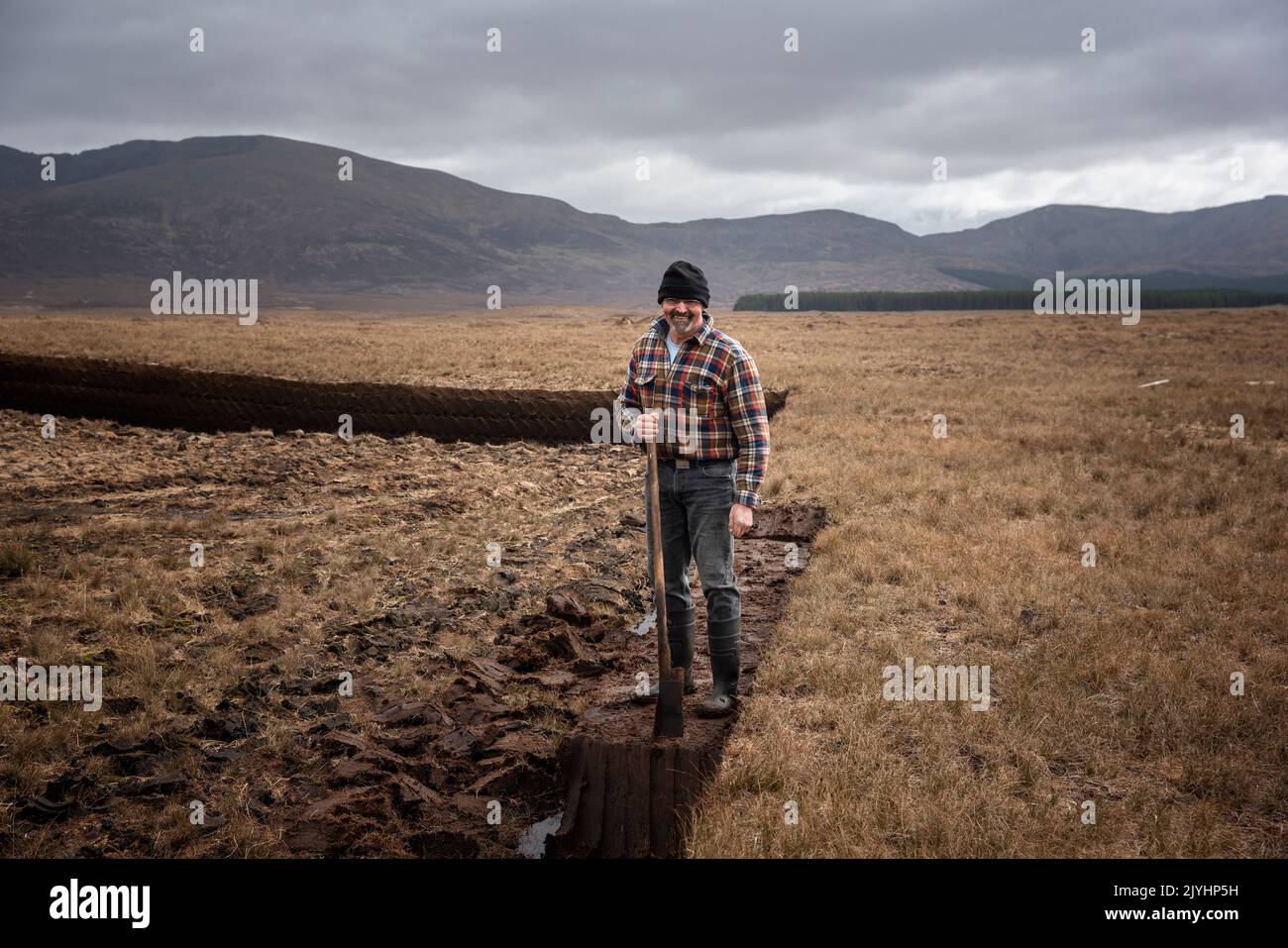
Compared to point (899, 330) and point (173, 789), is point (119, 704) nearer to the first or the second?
point (173, 789)

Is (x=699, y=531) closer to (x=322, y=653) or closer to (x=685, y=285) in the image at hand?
(x=685, y=285)

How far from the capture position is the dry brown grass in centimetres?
422

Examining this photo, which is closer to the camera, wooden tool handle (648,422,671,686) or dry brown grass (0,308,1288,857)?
dry brown grass (0,308,1288,857)

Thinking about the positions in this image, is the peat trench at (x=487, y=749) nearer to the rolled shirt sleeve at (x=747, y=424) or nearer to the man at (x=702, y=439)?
the man at (x=702, y=439)

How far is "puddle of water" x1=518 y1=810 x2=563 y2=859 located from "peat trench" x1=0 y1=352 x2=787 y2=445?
14.0 m

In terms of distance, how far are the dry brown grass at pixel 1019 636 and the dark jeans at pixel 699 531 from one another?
30.7 inches

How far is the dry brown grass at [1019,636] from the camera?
422 centimetres

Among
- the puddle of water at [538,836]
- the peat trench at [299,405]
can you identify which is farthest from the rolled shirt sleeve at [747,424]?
the peat trench at [299,405]

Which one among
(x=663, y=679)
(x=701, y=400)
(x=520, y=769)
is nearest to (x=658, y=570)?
(x=663, y=679)

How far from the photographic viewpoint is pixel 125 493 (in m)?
12.5

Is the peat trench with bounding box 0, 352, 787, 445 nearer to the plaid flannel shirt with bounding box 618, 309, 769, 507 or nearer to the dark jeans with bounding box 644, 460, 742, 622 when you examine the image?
the dark jeans with bounding box 644, 460, 742, 622

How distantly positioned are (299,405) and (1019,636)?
1653cm

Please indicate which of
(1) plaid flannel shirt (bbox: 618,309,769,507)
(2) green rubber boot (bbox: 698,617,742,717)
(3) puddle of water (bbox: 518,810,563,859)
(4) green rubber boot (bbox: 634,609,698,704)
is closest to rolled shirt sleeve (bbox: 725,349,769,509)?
(1) plaid flannel shirt (bbox: 618,309,769,507)

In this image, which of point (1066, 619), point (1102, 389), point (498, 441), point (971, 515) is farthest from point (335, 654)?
point (1102, 389)
